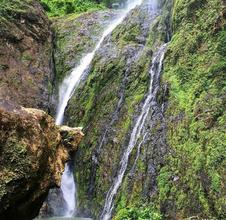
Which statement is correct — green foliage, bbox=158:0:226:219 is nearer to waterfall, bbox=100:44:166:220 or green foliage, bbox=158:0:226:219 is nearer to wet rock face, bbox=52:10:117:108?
waterfall, bbox=100:44:166:220

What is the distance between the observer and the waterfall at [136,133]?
1427 cm

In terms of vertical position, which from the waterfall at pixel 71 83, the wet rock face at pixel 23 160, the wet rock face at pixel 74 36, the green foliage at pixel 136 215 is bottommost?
the green foliage at pixel 136 215

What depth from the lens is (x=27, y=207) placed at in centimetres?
926

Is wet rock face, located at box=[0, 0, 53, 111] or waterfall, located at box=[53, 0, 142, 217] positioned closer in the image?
waterfall, located at box=[53, 0, 142, 217]

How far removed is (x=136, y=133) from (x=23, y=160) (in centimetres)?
681

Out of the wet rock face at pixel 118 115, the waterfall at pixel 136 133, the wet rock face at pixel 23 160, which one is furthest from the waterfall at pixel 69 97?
the wet rock face at pixel 23 160

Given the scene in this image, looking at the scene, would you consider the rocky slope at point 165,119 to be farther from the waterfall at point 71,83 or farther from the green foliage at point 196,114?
the waterfall at point 71,83

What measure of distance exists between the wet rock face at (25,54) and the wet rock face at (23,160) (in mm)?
9603

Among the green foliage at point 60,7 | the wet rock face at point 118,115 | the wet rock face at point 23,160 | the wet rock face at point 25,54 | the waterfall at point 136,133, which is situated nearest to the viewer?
the wet rock face at point 23,160

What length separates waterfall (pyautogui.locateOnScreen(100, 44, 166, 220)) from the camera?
14273 mm

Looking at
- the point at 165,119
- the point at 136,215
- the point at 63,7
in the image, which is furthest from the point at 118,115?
the point at 63,7

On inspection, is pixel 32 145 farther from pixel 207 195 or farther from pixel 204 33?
pixel 204 33

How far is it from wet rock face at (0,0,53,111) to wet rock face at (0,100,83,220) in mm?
9603

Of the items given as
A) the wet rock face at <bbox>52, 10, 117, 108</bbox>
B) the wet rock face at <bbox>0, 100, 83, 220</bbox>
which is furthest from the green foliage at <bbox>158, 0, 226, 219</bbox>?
the wet rock face at <bbox>52, 10, 117, 108</bbox>
